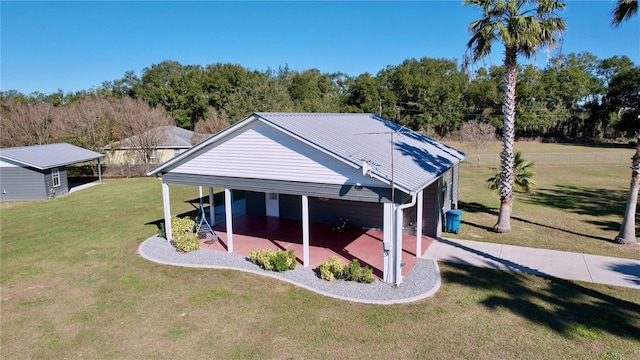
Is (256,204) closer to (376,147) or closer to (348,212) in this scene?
(348,212)

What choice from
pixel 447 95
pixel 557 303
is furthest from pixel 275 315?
pixel 447 95

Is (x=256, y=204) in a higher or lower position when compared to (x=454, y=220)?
higher

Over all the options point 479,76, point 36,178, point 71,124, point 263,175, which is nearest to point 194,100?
point 71,124

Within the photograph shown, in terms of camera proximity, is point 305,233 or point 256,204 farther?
point 256,204

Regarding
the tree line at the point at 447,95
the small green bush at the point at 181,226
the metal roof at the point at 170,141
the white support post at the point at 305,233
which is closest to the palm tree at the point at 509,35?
the white support post at the point at 305,233

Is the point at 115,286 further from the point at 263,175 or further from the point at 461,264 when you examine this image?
the point at 461,264

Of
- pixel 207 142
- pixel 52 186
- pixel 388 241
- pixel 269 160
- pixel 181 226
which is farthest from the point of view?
pixel 52 186

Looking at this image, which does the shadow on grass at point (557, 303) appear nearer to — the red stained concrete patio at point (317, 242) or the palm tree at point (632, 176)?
the red stained concrete patio at point (317, 242)
